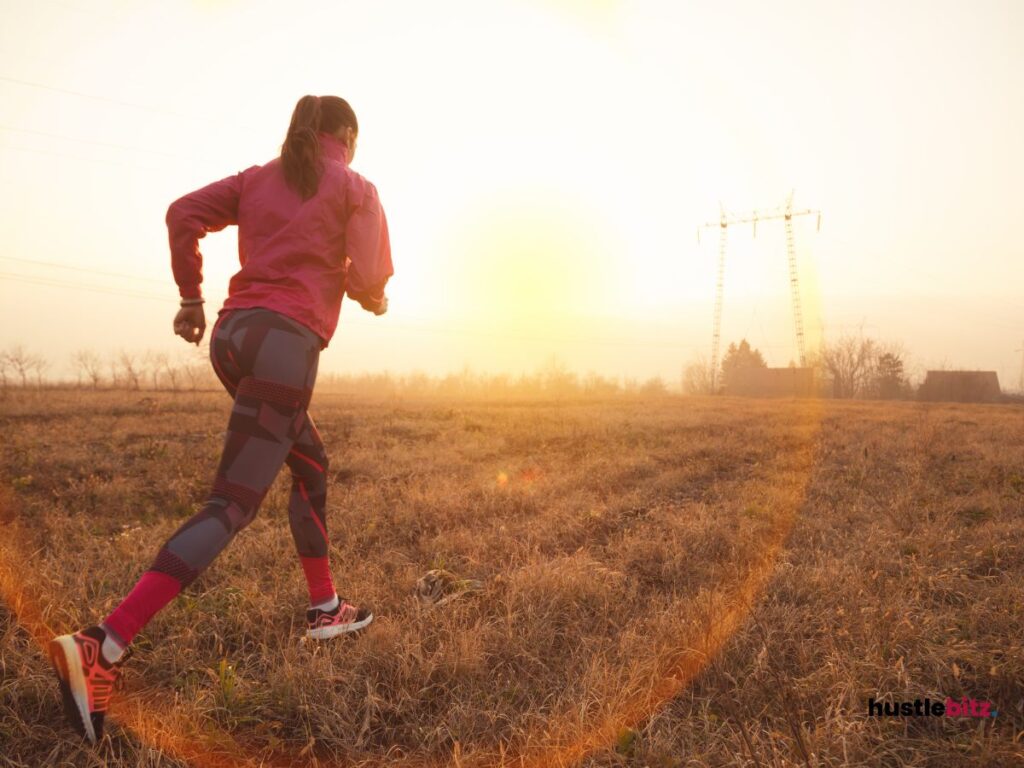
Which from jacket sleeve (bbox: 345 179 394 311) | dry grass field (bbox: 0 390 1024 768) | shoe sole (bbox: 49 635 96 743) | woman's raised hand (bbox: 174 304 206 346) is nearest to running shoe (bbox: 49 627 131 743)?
shoe sole (bbox: 49 635 96 743)

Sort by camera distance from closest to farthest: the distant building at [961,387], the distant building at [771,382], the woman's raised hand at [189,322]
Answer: the woman's raised hand at [189,322], the distant building at [771,382], the distant building at [961,387]

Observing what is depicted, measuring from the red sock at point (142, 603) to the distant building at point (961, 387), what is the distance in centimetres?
6996

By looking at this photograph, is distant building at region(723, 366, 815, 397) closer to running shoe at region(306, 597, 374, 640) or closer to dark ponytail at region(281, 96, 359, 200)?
running shoe at region(306, 597, 374, 640)

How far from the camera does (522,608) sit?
269 cm

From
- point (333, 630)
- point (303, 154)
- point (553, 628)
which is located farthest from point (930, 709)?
point (303, 154)

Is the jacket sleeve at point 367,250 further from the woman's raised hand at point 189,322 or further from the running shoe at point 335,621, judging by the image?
the running shoe at point 335,621

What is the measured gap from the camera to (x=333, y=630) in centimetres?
242

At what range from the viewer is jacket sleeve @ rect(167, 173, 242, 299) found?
2.14 m

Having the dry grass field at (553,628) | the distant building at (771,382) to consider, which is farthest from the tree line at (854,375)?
the dry grass field at (553,628)

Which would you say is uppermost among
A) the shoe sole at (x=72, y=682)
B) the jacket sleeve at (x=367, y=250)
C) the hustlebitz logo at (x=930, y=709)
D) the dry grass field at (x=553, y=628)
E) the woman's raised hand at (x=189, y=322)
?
the jacket sleeve at (x=367, y=250)

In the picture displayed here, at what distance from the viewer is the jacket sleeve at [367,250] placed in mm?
2215

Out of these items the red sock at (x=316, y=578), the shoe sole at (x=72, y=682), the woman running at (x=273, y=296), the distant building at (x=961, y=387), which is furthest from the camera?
the distant building at (x=961, y=387)

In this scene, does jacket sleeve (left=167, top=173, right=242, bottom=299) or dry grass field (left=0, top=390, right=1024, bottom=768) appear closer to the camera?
dry grass field (left=0, top=390, right=1024, bottom=768)

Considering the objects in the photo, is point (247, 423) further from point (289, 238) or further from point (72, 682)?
point (72, 682)
